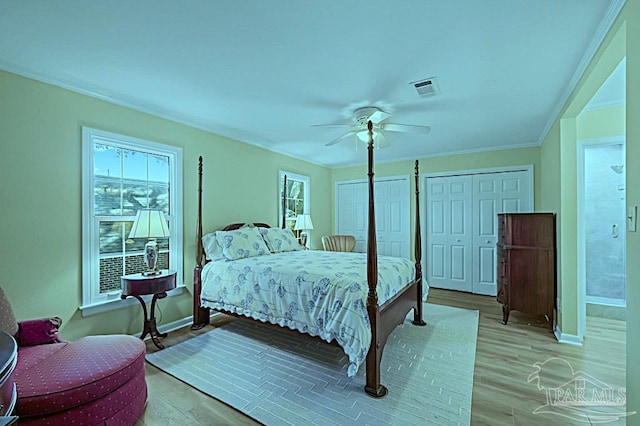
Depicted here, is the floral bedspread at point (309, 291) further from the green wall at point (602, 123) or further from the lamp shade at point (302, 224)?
the green wall at point (602, 123)

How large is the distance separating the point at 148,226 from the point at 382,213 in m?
4.45

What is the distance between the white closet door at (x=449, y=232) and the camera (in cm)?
526

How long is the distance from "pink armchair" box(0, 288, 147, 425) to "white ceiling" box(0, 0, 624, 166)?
1852 mm

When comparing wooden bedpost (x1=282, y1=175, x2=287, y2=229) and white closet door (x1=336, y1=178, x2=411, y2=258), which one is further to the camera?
white closet door (x1=336, y1=178, x2=411, y2=258)

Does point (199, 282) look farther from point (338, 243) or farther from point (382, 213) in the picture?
point (382, 213)

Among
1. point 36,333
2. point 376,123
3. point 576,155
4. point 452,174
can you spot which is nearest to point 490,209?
point 452,174

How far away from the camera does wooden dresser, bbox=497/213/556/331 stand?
346cm

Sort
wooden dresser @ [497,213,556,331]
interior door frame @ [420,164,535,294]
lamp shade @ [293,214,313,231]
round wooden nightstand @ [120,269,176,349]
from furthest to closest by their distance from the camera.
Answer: lamp shade @ [293,214,313,231], interior door frame @ [420,164,535,294], wooden dresser @ [497,213,556,331], round wooden nightstand @ [120,269,176,349]

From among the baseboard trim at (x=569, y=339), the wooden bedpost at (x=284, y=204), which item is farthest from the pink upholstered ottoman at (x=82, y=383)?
the baseboard trim at (x=569, y=339)

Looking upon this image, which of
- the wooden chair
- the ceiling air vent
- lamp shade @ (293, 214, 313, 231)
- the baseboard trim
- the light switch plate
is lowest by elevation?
the baseboard trim

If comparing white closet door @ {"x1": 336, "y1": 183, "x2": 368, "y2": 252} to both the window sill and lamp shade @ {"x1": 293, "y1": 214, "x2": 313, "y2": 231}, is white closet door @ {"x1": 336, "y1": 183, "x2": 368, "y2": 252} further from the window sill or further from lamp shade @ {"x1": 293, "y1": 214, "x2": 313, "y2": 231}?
the window sill

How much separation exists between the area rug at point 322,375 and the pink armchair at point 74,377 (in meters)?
0.58

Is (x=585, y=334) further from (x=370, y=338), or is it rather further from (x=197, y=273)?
(x=197, y=273)

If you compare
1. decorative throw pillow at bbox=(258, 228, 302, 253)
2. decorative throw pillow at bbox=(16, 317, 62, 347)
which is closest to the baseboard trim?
decorative throw pillow at bbox=(258, 228, 302, 253)
